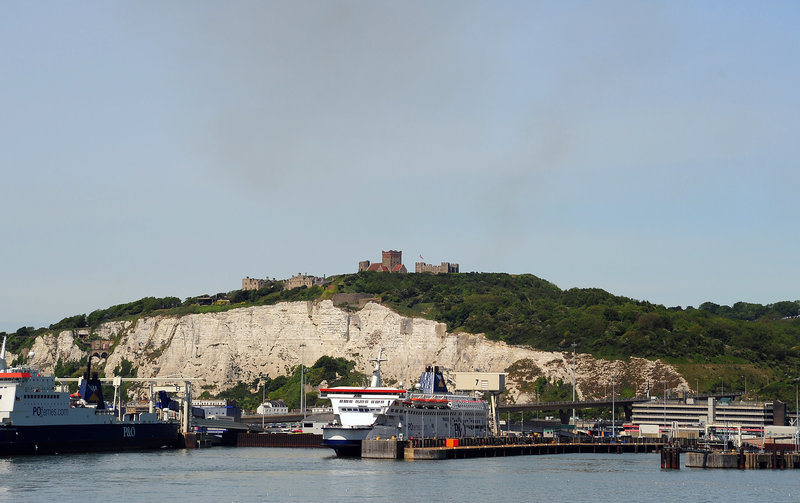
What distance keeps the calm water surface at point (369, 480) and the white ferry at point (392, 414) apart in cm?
345

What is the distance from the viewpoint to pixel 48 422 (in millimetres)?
101312

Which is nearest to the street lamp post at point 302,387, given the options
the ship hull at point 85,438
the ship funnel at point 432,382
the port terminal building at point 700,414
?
the ship funnel at point 432,382

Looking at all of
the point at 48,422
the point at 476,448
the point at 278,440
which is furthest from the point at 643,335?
the point at 48,422

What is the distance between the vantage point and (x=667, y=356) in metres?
173

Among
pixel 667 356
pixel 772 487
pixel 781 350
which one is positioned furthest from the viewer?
pixel 781 350

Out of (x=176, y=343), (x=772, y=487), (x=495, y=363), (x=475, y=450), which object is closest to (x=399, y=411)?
(x=475, y=450)

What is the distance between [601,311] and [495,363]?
984 inches

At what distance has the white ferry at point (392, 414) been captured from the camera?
325 ft

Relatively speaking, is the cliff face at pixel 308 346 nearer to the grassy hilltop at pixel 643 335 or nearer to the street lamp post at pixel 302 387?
the street lamp post at pixel 302 387

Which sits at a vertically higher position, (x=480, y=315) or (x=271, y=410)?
(x=480, y=315)

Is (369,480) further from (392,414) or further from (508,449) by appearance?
(508,449)

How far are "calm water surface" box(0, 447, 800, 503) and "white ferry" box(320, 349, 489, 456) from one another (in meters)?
3.45

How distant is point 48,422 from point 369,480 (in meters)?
38.0

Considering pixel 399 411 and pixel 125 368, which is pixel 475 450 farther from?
pixel 125 368
